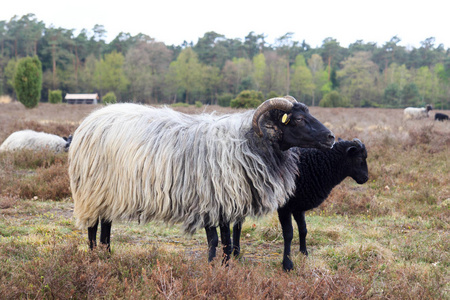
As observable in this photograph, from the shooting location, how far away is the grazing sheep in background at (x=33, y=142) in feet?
45.9

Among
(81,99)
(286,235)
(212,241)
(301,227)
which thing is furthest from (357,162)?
(81,99)

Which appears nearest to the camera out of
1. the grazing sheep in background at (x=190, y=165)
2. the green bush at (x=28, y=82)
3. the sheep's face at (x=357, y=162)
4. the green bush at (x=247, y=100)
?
the grazing sheep in background at (x=190, y=165)

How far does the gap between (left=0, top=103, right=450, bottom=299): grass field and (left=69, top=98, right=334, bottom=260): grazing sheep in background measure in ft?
1.76

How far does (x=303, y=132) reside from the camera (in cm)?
517

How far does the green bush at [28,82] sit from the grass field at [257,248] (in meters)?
26.8

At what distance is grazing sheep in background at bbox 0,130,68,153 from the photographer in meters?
14.0

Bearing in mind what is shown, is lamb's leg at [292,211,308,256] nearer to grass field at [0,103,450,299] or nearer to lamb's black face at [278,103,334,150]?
grass field at [0,103,450,299]

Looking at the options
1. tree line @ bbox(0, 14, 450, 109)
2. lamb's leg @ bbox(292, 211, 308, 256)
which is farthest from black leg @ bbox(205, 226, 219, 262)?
tree line @ bbox(0, 14, 450, 109)

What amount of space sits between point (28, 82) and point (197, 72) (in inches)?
1327

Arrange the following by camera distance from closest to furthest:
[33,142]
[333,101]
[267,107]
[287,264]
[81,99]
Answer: [267,107] → [287,264] → [33,142] → [333,101] → [81,99]

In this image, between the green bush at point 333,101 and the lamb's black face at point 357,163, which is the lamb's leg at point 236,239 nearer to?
the lamb's black face at point 357,163

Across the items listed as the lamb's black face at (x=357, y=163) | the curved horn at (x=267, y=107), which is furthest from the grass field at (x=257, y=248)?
the curved horn at (x=267, y=107)

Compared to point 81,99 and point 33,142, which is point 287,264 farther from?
point 81,99

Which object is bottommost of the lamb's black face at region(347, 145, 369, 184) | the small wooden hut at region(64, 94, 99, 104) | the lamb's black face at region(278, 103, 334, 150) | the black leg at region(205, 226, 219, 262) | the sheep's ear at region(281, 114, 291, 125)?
the small wooden hut at region(64, 94, 99, 104)
